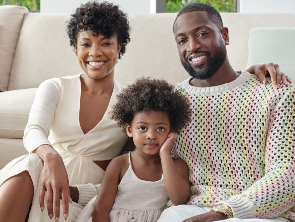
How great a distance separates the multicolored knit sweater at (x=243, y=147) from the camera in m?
1.52

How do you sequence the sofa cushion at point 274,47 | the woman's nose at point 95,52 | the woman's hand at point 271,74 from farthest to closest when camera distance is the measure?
the sofa cushion at point 274,47 → the woman's nose at point 95,52 → the woman's hand at point 271,74

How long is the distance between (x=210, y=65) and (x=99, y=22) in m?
0.47

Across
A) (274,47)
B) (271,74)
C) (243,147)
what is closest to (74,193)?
(243,147)

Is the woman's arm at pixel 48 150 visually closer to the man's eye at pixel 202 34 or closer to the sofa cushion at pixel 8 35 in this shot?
the man's eye at pixel 202 34

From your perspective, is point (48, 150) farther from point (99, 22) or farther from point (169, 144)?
point (99, 22)

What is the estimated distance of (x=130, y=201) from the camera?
1.74 metres

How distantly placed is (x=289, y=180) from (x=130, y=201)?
1.68ft

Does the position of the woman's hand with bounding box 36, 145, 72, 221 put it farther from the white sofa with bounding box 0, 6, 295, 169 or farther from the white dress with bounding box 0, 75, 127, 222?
the white sofa with bounding box 0, 6, 295, 169

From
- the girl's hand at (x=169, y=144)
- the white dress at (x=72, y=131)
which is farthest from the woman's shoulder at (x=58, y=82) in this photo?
the girl's hand at (x=169, y=144)

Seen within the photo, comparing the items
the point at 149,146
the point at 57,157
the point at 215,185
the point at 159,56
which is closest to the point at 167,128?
the point at 149,146

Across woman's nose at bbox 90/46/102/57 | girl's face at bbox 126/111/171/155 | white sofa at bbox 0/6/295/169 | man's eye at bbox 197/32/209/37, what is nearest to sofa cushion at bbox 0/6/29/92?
white sofa at bbox 0/6/295/169

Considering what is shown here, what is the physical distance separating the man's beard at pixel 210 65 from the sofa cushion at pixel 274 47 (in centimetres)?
46

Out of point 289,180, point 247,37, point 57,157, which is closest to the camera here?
point 289,180

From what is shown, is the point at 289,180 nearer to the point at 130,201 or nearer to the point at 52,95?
the point at 130,201
